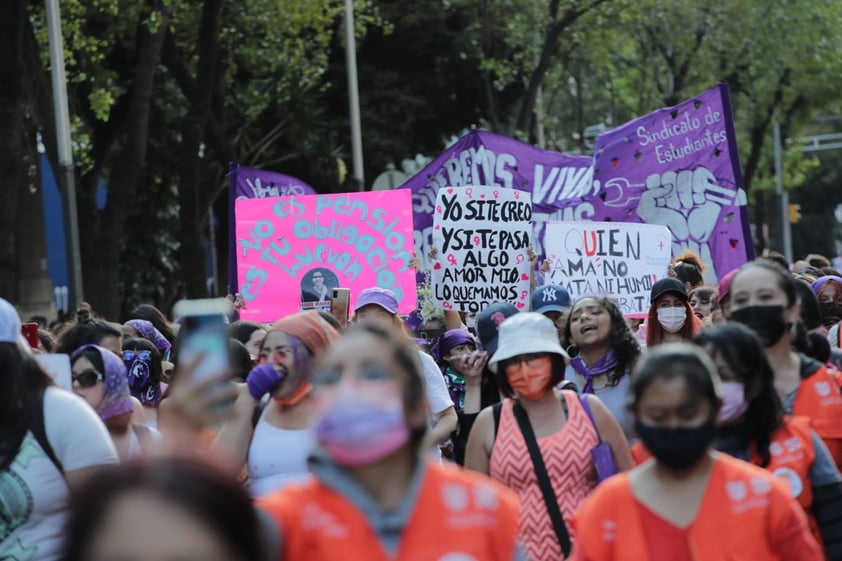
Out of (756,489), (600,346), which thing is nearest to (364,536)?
(756,489)

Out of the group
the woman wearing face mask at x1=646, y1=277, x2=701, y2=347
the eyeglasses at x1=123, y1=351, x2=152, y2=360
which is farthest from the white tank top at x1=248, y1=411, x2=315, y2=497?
the woman wearing face mask at x1=646, y1=277, x2=701, y2=347

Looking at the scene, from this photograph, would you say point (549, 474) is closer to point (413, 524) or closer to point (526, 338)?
point (526, 338)

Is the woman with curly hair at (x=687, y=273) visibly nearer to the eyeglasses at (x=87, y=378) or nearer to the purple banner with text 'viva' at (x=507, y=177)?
the purple banner with text 'viva' at (x=507, y=177)

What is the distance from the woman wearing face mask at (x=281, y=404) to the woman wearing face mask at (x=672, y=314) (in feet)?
10.8

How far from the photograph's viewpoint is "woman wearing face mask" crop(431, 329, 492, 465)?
767 cm

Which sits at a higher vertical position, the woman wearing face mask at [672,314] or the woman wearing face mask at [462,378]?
the woman wearing face mask at [672,314]

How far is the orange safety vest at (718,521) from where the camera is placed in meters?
3.89

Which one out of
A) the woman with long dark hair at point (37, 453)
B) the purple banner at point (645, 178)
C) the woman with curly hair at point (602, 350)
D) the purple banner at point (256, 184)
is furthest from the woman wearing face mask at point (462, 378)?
the purple banner at point (256, 184)

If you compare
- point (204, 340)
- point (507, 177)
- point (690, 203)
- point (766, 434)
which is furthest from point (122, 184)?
point (204, 340)

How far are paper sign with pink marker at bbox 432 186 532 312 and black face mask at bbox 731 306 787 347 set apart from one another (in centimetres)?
568

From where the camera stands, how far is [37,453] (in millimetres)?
4621

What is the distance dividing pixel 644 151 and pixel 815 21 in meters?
21.3

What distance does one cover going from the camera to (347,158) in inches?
1326

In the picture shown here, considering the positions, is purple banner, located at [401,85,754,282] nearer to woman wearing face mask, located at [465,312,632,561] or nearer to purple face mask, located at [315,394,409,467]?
woman wearing face mask, located at [465,312,632,561]
